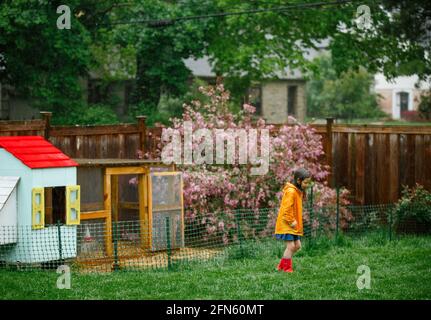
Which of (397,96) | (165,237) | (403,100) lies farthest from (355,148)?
(397,96)

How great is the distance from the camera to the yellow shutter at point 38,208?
481 inches

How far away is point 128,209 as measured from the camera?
50.1 feet

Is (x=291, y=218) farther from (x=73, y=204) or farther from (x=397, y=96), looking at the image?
(x=397, y=96)

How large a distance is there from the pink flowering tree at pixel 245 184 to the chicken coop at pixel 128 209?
609 millimetres

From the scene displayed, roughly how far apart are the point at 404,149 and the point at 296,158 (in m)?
2.19

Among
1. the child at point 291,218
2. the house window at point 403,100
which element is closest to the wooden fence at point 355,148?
the child at point 291,218

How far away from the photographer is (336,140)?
17.6 meters

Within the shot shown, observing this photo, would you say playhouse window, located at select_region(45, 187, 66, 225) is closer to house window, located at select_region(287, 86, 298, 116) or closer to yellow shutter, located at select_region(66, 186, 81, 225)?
yellow shutter, located at select_region(66, 186, 81, 225)

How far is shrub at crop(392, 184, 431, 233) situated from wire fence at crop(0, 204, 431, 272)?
0.18 feet

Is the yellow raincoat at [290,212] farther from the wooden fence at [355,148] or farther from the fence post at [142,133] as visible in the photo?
the fence post at [142,133]

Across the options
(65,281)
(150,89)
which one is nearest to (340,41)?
(150,89)

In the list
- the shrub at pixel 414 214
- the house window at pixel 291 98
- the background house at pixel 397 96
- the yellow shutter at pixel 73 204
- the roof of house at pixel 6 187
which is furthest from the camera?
the background house at pixel 397 96

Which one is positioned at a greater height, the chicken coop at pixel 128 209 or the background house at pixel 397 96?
the background house at pixel 397 96

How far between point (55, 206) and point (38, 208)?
1.20m
